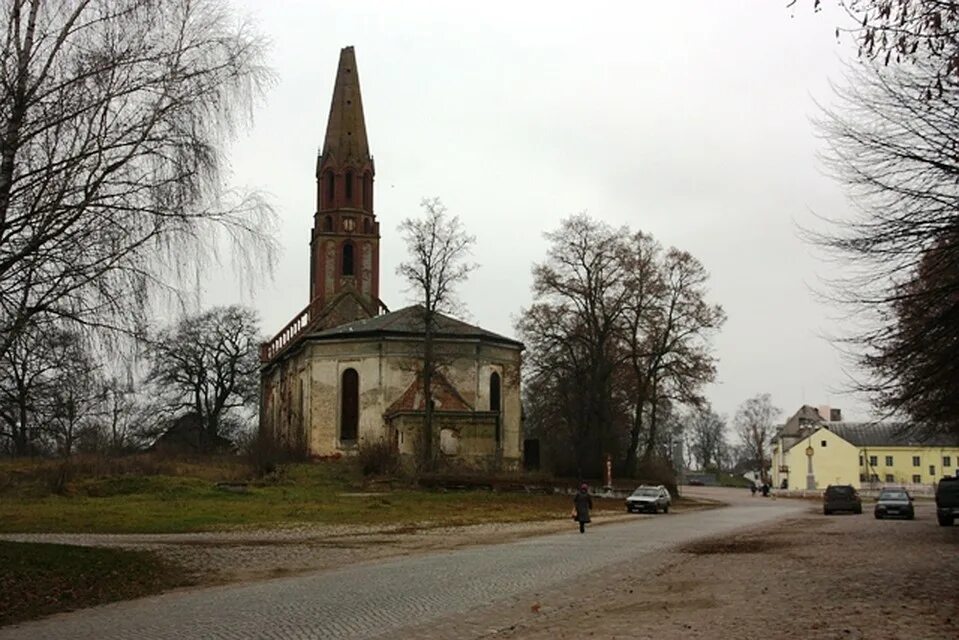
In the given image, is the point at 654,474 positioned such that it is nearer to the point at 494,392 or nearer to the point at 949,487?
the point at 494,392

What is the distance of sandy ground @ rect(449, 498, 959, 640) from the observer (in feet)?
38.7

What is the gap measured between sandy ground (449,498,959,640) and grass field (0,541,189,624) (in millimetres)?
6496

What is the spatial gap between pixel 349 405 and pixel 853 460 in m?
60.8

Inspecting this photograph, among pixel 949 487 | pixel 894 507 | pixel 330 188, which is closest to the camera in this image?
pixel 949 487

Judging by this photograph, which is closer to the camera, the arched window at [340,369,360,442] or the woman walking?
the woman walking

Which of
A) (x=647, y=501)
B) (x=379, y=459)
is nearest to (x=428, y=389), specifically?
(x=379, y=459)

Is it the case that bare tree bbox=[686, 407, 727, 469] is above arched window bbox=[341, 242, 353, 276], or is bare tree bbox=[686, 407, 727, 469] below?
below

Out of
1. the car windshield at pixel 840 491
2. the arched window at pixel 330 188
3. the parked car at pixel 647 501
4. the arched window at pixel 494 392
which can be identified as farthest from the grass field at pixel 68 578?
the arched window at pixel 330 188

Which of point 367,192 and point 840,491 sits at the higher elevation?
point 367,192

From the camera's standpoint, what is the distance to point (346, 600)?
15289mm

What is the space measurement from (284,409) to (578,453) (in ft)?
71.1

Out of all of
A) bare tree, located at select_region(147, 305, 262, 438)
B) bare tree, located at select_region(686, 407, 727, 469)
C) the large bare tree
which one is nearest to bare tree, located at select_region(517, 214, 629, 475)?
the large bare tree

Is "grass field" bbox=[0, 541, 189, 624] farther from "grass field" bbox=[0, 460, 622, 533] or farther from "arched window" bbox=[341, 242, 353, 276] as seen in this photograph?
"arched window" bbox=[341, 242, 353, 276]

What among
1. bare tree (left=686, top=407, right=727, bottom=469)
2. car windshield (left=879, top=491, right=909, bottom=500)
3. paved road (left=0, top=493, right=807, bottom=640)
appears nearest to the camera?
paved road (left=0, top=493, right=807, bottom=640)
